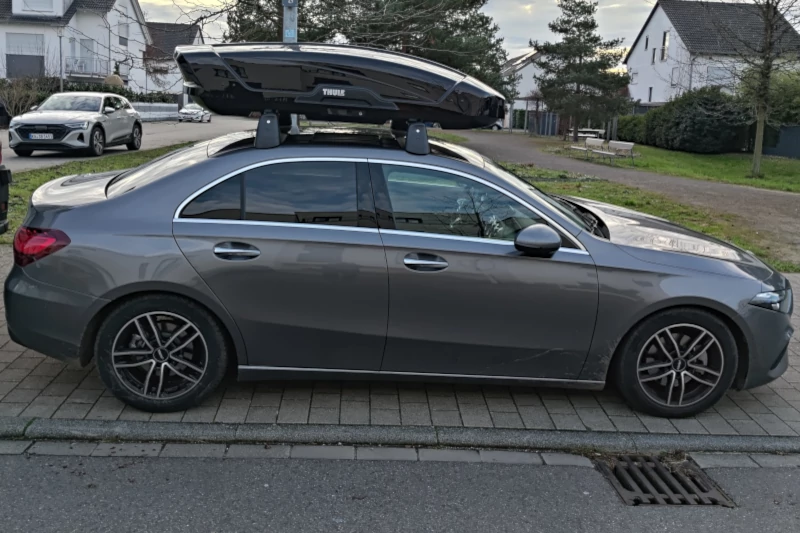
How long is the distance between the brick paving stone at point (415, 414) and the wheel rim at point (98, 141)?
52.4 feet

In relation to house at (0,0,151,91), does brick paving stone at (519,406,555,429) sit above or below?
below

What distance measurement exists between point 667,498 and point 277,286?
91.3 inches

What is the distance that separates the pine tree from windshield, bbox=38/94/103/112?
27025 mm

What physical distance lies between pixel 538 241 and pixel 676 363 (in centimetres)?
117

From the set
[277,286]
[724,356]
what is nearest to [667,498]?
[724,356]

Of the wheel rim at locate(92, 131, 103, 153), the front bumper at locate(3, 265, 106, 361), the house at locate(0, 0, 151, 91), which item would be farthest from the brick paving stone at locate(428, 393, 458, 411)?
the house at locate(0, 0, 151, 91)

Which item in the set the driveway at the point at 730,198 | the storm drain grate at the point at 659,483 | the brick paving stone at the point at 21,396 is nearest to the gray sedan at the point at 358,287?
the brick paving stone at the point at 21,396

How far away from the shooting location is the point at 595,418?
4.62 meters

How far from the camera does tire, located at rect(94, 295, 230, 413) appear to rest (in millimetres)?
4297

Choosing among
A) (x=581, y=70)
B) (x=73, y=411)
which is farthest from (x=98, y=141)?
(x=581, y=70)

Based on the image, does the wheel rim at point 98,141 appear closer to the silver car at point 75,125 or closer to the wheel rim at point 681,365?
the silver car at point 75,125

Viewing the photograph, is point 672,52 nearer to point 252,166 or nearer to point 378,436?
point 252,166

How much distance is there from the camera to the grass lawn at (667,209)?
9.99 metres

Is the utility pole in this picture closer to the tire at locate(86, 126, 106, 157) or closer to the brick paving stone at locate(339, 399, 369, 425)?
the brick paving stone at locate(339, 399, 369, 425)
